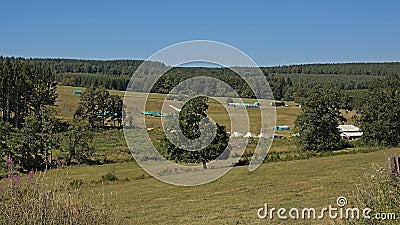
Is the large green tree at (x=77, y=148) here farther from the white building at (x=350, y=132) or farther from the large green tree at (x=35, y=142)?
the white building at (x=350, y=132)

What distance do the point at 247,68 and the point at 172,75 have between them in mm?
5059

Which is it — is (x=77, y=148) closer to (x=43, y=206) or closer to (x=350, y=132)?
(x=43, y=206)

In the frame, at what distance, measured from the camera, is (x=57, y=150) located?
4856 cm

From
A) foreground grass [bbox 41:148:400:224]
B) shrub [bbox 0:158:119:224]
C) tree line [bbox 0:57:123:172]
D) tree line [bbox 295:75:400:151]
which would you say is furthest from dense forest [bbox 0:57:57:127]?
shrub [bbox 0:158:119:224]

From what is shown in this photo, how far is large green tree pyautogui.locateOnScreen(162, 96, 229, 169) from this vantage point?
29484 mm

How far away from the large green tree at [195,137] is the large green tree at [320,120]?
830 inches

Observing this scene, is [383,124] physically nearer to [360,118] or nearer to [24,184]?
[360,118]

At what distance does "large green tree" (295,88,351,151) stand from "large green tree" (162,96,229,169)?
21074 millimetres

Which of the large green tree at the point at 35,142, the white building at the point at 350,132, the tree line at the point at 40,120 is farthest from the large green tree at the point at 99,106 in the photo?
the white building at the point at 350,132

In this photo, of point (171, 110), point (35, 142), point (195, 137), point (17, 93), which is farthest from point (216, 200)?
point (17, 93)

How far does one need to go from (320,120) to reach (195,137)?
2891 centimetres

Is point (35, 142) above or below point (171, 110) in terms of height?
below

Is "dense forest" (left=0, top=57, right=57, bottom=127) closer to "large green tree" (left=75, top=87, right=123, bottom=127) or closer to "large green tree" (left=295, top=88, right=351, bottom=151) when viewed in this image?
"large green tree" (left=75, top=87, right=123, bottom=127)

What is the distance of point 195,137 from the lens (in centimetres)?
2975
